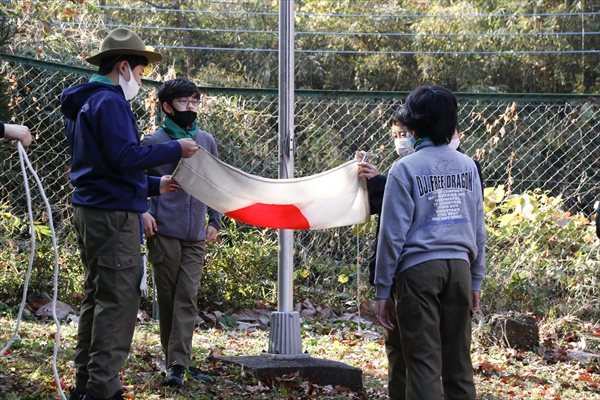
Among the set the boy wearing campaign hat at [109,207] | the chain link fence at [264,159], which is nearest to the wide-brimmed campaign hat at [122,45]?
the boy wearing campaign hat at [109,207]

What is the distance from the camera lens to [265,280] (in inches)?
291

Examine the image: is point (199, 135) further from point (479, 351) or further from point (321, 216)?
point (479, 351)

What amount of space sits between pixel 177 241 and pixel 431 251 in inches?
74.6

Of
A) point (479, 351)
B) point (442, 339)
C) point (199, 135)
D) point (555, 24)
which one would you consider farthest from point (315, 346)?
point (555, 24)

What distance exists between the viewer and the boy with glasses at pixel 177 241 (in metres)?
4.79

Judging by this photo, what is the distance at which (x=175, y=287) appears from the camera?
488 cm

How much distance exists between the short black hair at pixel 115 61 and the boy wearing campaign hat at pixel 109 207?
0.07 m

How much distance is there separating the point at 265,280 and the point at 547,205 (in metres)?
2.76

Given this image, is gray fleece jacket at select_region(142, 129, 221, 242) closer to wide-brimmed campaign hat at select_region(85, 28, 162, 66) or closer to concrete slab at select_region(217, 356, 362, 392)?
concrete slab at select_region(217, 356, 362, 392)

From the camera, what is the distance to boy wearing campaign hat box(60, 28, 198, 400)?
3.64m

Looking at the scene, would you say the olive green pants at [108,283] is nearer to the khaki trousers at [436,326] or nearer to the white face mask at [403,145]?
the khaki trousers at [436,326]

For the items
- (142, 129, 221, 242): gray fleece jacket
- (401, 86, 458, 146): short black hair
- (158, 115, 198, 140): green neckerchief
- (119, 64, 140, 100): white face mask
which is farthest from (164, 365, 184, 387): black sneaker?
(401, 86, 458, 146): short black hair

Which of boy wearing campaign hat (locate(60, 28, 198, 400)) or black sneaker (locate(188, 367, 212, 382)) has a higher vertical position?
boy wearing campaign hat (locate(60, 28, 198, 400))

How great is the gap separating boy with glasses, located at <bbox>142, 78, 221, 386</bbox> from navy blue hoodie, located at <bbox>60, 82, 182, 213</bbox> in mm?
992
